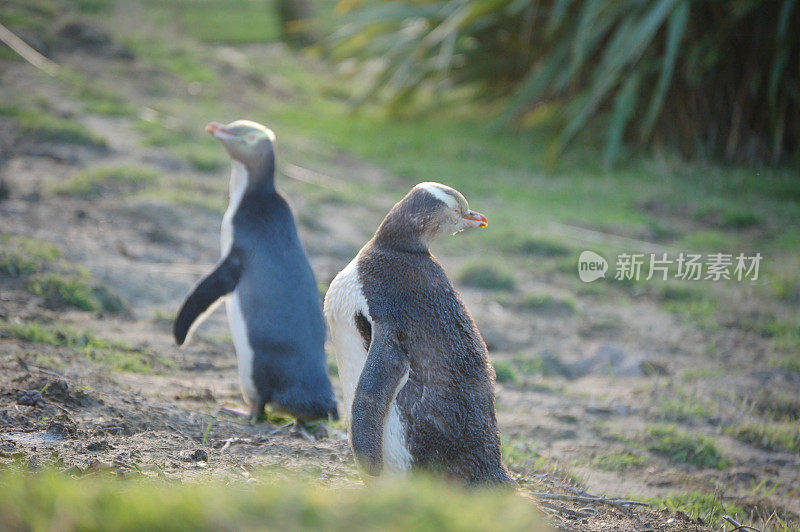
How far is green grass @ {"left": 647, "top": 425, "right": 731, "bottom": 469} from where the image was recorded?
155 inches

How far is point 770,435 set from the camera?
13.7ft

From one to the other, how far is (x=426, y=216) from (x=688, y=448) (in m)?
2.10

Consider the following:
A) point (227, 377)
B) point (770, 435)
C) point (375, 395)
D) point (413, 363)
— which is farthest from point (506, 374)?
point (375, 395)

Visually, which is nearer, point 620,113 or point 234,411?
point 234,411

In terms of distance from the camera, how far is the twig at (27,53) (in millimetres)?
9500

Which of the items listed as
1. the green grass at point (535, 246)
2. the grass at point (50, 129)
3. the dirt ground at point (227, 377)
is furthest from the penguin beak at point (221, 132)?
the grass at point (50, 129)

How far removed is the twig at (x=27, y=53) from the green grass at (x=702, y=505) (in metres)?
8.38

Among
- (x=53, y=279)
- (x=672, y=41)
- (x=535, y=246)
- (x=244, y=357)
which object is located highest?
(x=672, y=41)

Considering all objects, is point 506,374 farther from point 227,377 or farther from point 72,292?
point 72,292

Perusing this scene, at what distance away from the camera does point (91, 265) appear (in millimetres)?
4867

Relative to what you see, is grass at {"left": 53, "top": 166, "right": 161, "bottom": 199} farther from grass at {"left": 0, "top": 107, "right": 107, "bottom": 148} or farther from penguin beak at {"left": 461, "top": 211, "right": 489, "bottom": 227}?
penguin beak at {"left": 461, "top": 211, "right": 489, "bottom": 227}

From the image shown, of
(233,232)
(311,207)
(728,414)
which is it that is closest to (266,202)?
(233,232)

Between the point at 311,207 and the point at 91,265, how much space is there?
2573 millimetres

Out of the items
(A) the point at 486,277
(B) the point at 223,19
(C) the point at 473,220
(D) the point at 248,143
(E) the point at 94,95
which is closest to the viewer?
(C) the point at 473,220
